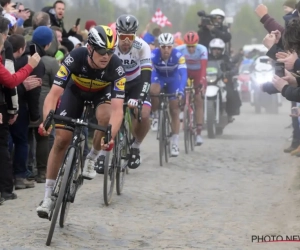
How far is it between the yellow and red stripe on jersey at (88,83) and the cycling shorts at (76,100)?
0.06 m

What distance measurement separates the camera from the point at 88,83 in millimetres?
9578

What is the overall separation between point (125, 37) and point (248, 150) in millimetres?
5987

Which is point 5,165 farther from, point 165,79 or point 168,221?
point 165,79

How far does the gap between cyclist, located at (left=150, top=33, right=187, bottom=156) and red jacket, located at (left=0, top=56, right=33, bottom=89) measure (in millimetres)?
4787

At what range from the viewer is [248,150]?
17.4 meters

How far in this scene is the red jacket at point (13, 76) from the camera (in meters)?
10.4

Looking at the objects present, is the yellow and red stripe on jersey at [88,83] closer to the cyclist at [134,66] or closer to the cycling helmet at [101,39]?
the cycling helmet at [101,39]

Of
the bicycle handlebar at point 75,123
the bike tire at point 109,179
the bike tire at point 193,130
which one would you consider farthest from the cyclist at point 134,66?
the bike tire at point 193,130

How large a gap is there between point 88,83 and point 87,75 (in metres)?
0.10

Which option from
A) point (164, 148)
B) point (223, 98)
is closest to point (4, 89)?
point (164, 148)

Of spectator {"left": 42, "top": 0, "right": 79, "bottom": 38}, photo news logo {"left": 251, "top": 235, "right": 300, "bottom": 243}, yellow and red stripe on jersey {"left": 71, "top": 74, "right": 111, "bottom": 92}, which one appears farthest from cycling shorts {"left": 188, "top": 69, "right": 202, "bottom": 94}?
photo news logo {"left": 251, "top": 235, "right": 300, "bottom": 243}

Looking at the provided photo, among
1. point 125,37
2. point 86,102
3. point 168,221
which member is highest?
point 125,37

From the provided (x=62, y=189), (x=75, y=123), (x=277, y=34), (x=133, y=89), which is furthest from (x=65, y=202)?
(x=133, y=89)

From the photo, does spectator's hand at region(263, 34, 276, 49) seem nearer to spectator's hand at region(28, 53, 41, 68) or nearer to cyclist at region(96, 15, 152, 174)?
cyclist at region(96, 15, 152, 174)
